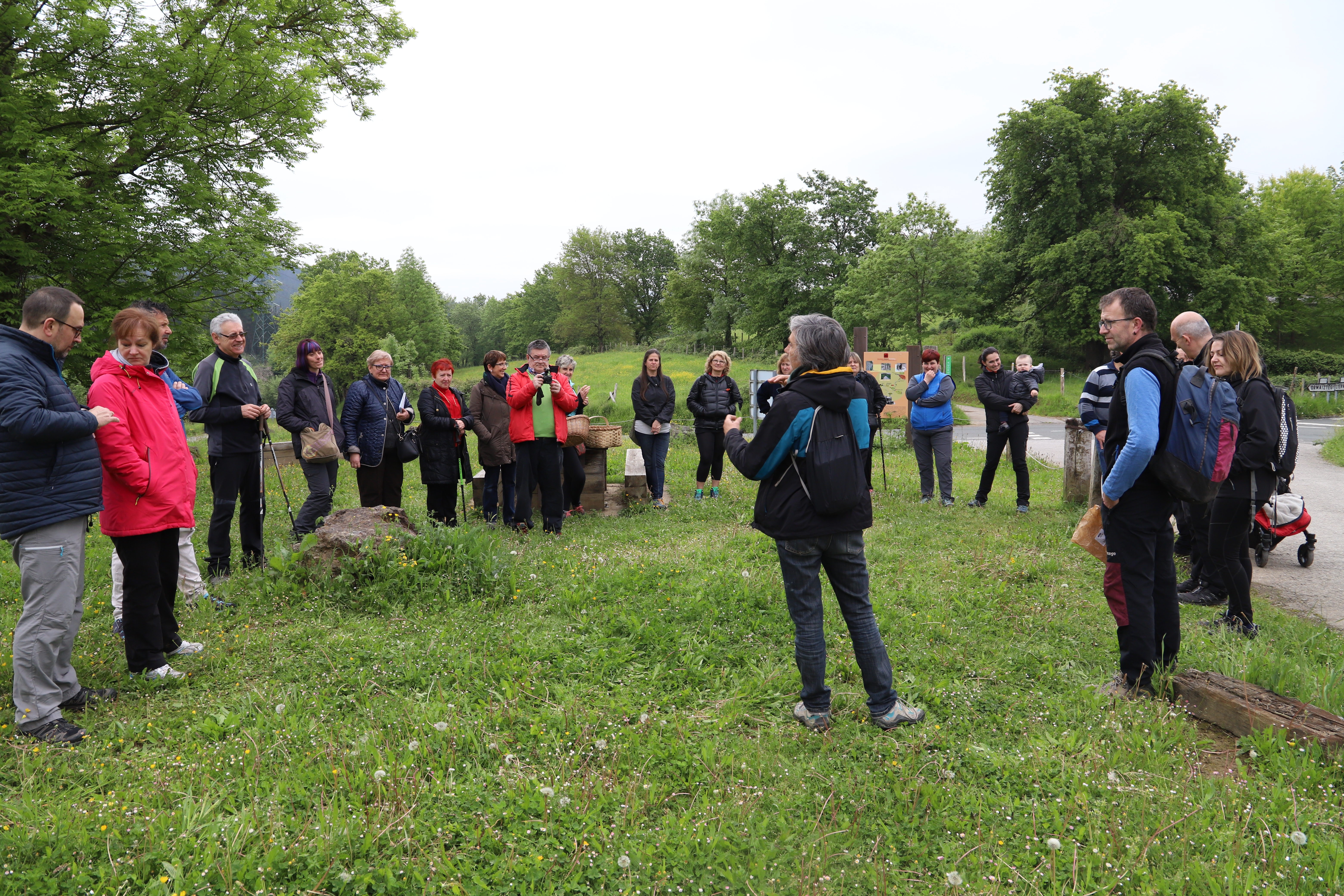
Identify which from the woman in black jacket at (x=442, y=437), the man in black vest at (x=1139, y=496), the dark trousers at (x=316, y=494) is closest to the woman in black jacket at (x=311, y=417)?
the dark trousers at (x=316, y=494)

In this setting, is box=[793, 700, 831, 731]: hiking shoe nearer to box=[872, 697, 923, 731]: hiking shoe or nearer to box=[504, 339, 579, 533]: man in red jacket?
box=[872, 697, 923, 731]: hiking shoe

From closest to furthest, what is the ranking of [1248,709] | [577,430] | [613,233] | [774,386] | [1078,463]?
[1248,709]
[774,386]
[577,430]
[1078,463]
[613,233]

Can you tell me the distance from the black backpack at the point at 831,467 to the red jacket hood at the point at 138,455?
379 cm

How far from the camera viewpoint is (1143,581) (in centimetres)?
398

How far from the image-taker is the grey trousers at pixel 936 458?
9547mm

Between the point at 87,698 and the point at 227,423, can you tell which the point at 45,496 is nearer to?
the point at 87,698

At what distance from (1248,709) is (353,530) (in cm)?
612

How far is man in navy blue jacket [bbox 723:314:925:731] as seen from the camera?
11.9 ft

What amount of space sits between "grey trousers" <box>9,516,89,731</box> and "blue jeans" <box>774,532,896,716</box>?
3.83m

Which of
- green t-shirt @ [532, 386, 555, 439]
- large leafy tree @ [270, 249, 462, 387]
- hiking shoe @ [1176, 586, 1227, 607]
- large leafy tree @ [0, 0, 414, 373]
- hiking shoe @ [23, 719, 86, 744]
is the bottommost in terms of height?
hiking shoe @ [1176, 586, 1227, 607]

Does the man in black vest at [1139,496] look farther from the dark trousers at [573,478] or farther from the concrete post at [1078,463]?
the dark trousers at [573,478]

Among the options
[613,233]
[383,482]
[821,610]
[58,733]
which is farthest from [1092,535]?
[613,233]

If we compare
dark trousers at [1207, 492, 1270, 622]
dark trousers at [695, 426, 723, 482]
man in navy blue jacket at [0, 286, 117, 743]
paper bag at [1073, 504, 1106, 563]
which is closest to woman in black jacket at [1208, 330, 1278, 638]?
dark trousers at [1207, 492, 1270, 622]

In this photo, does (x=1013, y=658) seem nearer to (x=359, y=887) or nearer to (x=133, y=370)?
(x=359, y=887)
